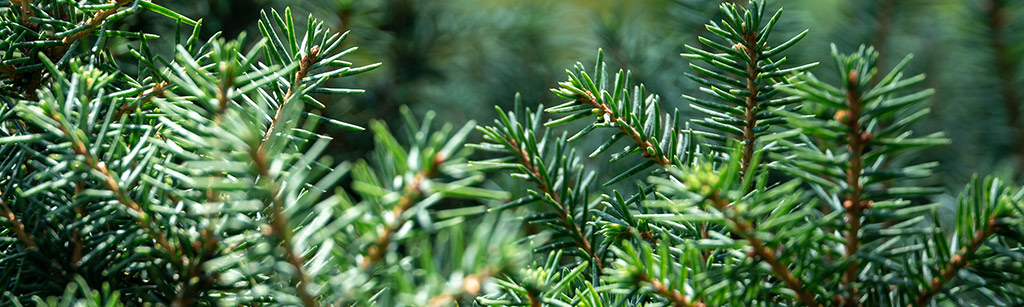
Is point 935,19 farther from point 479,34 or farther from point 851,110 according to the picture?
point 851,110

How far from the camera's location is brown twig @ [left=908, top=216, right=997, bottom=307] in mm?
258

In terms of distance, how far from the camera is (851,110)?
0.25 m

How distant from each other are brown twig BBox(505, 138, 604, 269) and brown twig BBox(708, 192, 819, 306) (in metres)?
0.09

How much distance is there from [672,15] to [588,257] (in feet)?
1.78

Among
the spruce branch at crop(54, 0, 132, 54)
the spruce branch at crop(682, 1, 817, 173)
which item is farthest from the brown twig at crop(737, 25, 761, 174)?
the spruce branch at crop(54, 0, 132, 54)

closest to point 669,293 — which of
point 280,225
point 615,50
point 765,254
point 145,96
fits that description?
point 765,254

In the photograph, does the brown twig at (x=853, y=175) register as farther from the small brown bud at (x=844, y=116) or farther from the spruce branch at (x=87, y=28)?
the spruce branch at (x=87, y=28)

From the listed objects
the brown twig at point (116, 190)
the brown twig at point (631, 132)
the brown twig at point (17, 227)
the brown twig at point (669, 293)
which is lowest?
the brown twig at point (17, 227)

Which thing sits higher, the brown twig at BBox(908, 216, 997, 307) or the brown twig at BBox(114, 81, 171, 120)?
the brown twig at BBox(908, 216, 997, 307)

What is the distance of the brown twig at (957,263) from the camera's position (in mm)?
258

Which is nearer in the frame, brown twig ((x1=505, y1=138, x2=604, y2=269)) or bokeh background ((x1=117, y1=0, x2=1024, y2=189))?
brown twig ((x1=505, y1=138, x2=604, y2=269))

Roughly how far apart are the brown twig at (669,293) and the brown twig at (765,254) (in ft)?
0.10

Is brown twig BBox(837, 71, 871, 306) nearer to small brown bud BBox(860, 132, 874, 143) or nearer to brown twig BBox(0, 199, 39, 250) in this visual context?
small brown bud BBox(860, 132, 874, 143)

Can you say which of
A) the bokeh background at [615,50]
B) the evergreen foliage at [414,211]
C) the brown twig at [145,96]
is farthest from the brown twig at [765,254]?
the bokeh background at [615,50]
